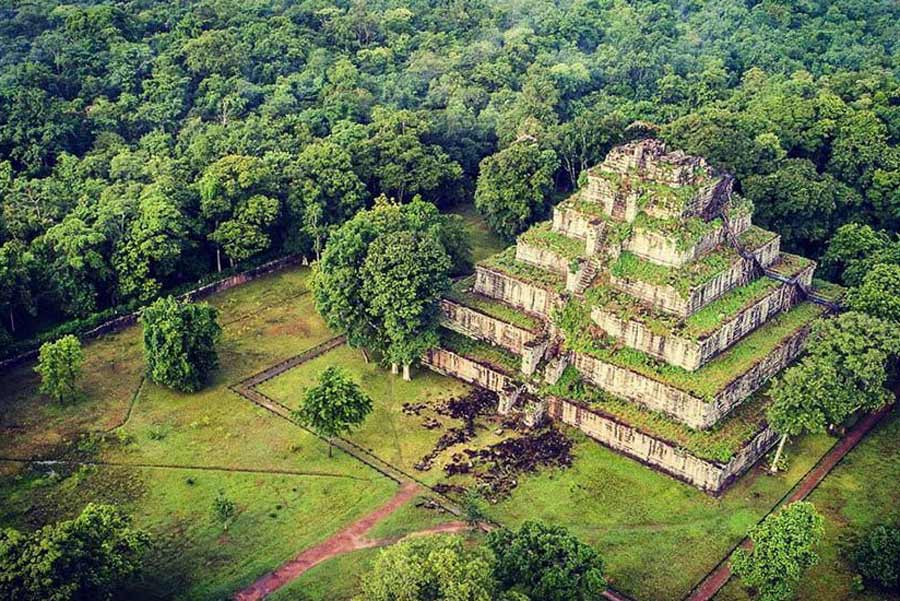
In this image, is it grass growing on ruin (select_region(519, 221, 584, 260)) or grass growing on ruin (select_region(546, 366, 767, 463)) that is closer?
grass growing on ruin (select_region(546, 366, 767, 463))

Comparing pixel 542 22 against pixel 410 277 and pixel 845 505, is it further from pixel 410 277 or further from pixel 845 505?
pixel 845 505

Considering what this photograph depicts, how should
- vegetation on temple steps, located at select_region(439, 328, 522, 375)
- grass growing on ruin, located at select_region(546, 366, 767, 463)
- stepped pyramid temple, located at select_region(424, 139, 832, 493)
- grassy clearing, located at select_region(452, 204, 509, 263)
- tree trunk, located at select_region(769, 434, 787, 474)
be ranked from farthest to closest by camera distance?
1. grassy clearing, located at select_region(452, 204, 509, 263)
2. vegetation on temple steps, located at select_region(439, 328, 522, 375)
3. stepped pyramid temple, located at select_region(424, 139, 832, 493)
4. tree trunk, located at select_region(769, 434, 787, 474)
5. grass growing on ruin, located at select_region(546, 366, 767, 463)

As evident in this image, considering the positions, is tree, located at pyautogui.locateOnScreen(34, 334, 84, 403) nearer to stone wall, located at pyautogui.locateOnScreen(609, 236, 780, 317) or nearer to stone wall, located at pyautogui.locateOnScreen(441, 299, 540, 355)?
stone wall, located at pyautogui.locateOnScreen(441, 299, 540, 355)

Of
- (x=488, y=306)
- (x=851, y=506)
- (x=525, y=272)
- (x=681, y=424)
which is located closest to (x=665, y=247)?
(x=525, y=272)

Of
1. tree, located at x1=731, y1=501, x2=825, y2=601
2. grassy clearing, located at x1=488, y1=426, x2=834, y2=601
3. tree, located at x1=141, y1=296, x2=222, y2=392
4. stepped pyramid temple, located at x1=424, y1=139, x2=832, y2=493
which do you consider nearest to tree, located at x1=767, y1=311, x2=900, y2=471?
stepped pyramid temple, located at x1=424, y1=139, x2=832, y2=493

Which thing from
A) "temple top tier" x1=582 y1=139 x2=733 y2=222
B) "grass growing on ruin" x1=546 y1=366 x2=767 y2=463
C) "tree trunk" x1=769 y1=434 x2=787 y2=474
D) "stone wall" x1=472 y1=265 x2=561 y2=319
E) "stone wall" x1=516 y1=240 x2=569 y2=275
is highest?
"temple top tier" x1=582 y1=139 x2=733 y2=222

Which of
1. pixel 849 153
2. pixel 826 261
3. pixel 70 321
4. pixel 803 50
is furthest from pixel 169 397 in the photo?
pixel 803 50

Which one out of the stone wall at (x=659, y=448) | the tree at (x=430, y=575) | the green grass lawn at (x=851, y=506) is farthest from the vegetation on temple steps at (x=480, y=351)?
the tree at (x=430, y=575)

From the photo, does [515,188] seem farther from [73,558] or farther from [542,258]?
[73,558]
